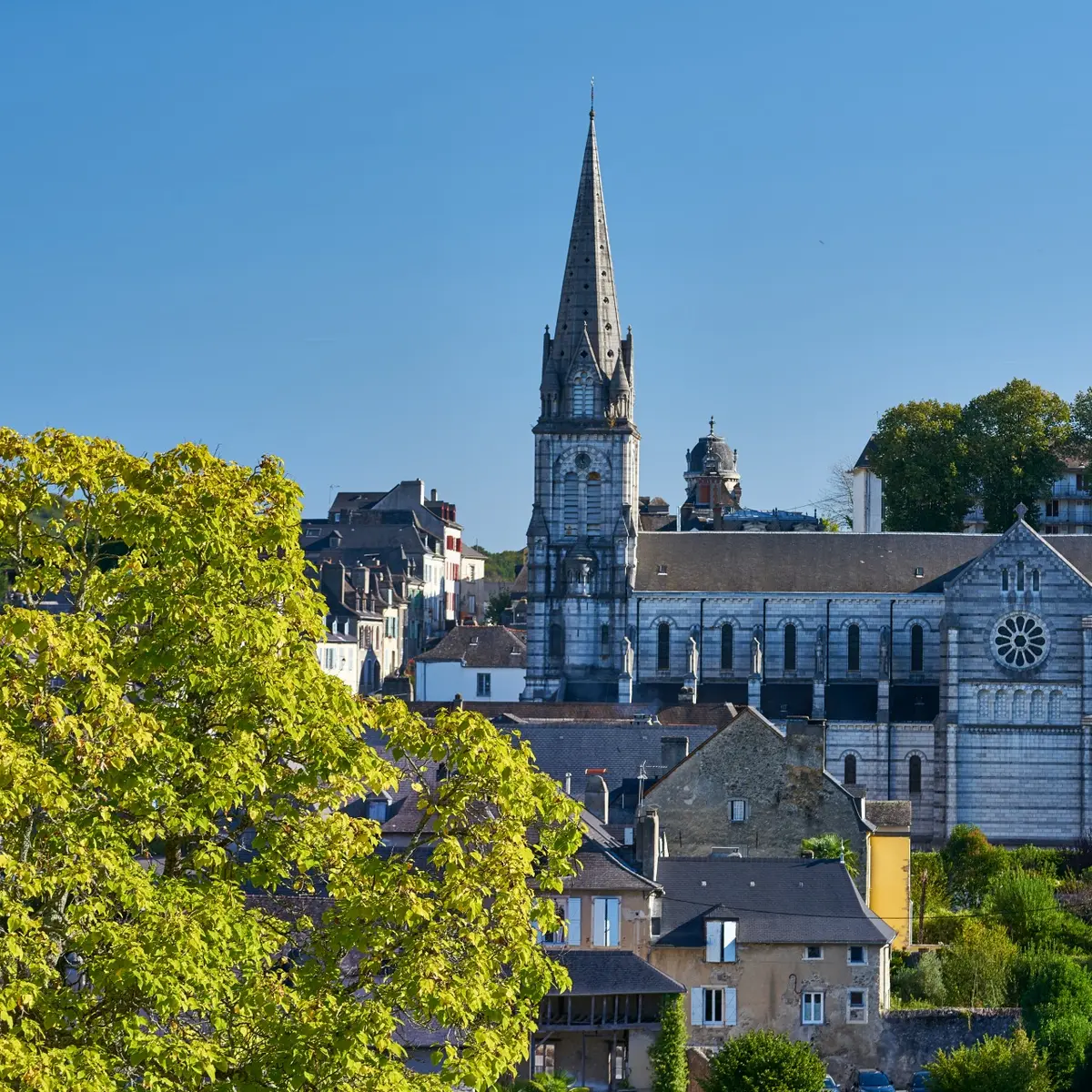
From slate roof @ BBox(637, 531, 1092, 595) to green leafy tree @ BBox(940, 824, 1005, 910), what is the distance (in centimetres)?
1797

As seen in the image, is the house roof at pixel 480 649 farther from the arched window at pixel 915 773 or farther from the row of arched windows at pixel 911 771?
the arched window at pixel 915 773

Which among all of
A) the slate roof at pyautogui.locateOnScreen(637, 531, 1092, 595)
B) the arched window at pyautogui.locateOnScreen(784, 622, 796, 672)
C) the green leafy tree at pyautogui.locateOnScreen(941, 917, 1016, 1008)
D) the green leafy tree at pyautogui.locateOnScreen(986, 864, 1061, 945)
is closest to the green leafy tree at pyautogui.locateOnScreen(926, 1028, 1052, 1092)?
the green leafy tree at pyautogui.locateOnScreen(941, 917, 1016, 1008)

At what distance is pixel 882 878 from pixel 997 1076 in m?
13.7

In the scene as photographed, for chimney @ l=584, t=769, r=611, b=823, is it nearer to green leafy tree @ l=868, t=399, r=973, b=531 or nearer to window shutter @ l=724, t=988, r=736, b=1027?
window shutter @ l=724, t=988, r=736, b=1027

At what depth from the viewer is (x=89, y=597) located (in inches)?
770

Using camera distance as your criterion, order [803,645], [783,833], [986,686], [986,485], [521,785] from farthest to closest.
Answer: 1. [986,485]
2. [803,645]
3. [986,686]
4. [783,833]
5. [521,785]

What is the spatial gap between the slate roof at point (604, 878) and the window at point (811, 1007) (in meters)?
4.03

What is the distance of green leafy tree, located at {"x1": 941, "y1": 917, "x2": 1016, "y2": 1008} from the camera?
45969mm

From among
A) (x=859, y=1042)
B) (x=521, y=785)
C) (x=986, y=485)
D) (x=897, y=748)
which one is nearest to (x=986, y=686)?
(x=897, y=748)

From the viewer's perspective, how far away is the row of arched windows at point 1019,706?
259 feet

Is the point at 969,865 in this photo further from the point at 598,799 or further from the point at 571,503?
the point at 571,503

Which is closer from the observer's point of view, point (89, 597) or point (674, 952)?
point (89, 597)

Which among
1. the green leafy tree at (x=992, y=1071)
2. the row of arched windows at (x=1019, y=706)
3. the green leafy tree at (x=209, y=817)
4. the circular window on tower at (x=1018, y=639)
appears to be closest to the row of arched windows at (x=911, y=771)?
the row of arched windows at (x=1019, y=706)

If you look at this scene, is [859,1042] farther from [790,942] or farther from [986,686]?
[986,686]
